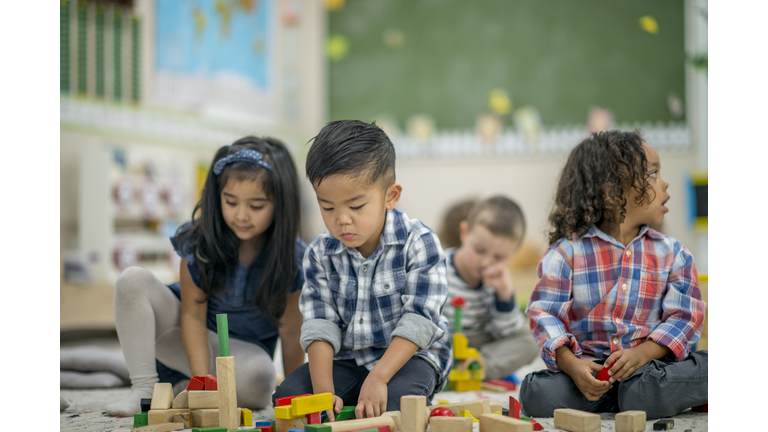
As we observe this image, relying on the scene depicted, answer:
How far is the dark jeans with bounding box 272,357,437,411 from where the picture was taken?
969mm

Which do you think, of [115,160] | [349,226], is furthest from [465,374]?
[115,160]

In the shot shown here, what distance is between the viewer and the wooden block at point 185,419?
940 mm

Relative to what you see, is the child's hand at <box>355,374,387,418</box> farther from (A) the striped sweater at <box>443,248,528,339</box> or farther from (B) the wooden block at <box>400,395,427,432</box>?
(A) the striped sweater at <box>443,248,528,339</box>

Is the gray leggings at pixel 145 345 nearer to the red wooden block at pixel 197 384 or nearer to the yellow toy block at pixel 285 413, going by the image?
the red wooden block at pixel 197 384

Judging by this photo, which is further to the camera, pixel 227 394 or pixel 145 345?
pixel 145 345

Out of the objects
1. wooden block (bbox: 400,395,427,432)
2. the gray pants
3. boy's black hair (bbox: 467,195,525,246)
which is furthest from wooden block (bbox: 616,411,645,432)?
boy's black hair (bbox: 467,195,525,246)

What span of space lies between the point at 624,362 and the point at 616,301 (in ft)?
0.35

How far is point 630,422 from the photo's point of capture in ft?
2.74

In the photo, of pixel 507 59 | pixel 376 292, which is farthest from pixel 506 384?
pixel 507 59

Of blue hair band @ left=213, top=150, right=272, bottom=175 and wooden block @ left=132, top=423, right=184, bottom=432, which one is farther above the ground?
blue hair band @ left=213, top=150, right=272, bottom=175

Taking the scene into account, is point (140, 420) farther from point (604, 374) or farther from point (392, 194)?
point (604, 374)

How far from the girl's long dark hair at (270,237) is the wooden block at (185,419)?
0.90 ft

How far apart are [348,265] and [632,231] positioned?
502 millimetres

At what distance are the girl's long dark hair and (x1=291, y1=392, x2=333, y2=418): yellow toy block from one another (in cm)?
35
